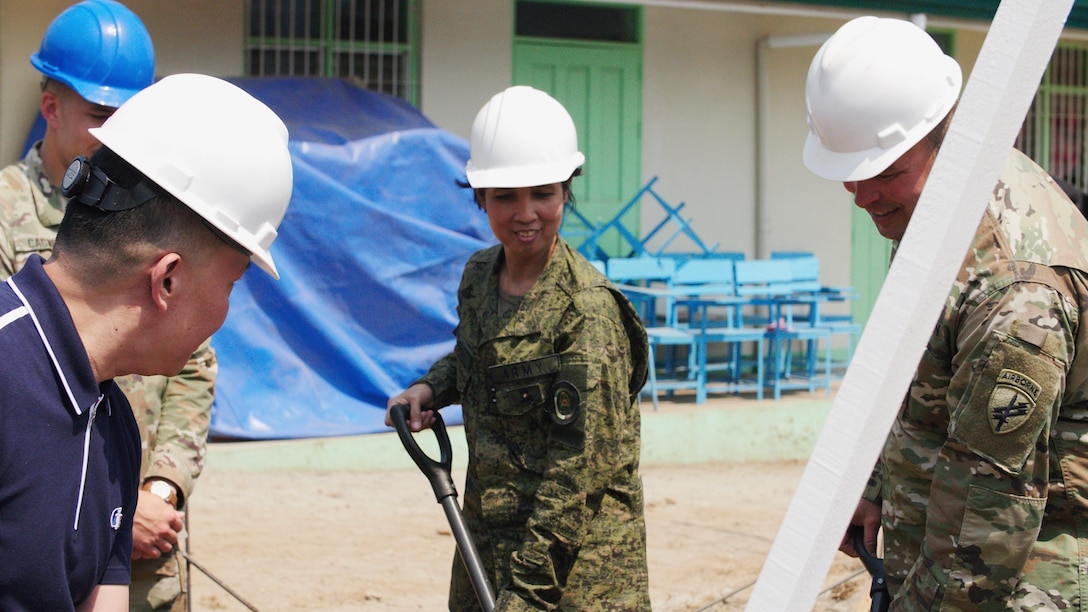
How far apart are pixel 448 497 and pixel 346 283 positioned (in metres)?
4.78

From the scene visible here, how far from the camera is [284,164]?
1.70 meters

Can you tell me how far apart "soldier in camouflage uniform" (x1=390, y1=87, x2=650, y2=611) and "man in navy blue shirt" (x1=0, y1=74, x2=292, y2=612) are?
105 cm

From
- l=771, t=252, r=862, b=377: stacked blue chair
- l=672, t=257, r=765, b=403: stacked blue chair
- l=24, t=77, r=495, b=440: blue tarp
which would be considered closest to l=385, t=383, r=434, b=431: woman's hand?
l=24, t=77, r=495, b=440: blue tarp

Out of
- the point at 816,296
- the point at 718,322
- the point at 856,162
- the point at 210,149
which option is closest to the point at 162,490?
the point at 210,149

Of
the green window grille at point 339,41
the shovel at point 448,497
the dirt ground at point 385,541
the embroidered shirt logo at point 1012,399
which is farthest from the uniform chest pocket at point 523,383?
the green window grille at point 339,41

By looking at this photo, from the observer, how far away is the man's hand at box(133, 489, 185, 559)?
2.56 metres

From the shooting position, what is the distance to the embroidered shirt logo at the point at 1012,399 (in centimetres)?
182

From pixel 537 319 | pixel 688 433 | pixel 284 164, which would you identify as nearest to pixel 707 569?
pixel 688 433

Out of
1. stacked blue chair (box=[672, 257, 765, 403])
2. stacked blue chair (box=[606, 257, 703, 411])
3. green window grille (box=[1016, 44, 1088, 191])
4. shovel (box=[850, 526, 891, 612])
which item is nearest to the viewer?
shovel (box=[850, 526, 891, 612])

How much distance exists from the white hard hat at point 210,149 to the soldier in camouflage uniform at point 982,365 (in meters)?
1.09

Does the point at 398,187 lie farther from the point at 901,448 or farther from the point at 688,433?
the point at 901,448

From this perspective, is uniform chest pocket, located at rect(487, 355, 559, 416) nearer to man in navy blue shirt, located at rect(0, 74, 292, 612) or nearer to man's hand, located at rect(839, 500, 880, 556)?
man's hand, located at rect(839, 500, 880, 556)

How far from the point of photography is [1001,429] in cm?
184

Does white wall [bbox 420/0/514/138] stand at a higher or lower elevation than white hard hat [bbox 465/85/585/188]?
higher
